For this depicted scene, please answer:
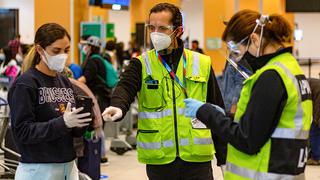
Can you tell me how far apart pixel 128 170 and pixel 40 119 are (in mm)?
4485

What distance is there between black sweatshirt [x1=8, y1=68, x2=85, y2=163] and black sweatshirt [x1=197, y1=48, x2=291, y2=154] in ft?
3.08

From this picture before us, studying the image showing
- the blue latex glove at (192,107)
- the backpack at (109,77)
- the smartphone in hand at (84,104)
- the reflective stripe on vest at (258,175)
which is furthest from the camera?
the backpack at (109,77)

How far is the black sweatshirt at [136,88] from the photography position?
10.0ft

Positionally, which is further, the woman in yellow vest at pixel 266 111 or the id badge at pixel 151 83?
the id badge at pixel 151 83

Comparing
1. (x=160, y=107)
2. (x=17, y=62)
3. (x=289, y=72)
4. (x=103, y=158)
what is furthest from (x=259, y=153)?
(x=17, y=62)

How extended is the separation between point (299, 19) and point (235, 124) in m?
30.6

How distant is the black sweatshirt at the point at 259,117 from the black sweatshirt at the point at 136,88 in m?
0.74

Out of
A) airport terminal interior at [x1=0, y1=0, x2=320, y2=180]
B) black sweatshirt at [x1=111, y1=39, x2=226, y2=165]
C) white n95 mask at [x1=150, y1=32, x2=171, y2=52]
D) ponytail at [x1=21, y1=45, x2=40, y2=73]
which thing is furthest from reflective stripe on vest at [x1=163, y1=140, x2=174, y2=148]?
ponytail at [x1=21, y1=45, x2=40, y2=73]

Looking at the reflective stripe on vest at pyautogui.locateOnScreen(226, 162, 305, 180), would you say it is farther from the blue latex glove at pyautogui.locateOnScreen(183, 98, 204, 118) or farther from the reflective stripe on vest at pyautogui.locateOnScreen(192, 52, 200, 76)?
the reflective stripe on vest at pyautogui.locateOnScreen(192, 52, 200, 76)

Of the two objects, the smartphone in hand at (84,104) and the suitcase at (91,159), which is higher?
the smartphone in hand at (84,104)

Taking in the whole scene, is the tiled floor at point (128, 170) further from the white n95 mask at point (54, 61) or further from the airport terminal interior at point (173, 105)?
the white n95 mask at point (54, 61)

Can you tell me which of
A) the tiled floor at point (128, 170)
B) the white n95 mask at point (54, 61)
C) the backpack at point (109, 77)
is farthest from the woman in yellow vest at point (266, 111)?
the backpack at point (109, 77)

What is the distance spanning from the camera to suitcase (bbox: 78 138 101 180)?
5759 millimetres

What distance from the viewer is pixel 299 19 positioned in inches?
1255
